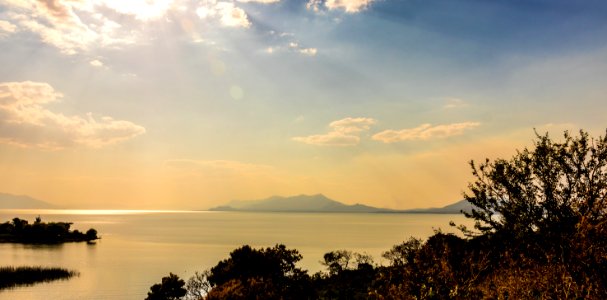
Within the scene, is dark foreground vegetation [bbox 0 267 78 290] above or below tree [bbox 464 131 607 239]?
below

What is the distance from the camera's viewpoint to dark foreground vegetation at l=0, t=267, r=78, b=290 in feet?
308

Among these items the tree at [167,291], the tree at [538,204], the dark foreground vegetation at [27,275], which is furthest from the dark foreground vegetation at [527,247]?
the dark foreground vegetation at [27,275]

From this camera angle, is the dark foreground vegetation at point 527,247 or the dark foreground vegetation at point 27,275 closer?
the dark foreground vegetation at point 527,247

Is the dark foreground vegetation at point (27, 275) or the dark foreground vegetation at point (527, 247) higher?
the dark foreground vegetation at point (527, 247)

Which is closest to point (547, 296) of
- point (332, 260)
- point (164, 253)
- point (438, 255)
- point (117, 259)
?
point (438, 255)

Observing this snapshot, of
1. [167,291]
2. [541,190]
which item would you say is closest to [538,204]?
[541,190]

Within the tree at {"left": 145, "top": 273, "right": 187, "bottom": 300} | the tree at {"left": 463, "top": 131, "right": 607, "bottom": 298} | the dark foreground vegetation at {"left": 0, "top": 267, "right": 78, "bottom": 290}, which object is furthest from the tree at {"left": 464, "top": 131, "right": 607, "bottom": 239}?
the dark foreground vegetation at {"left": 0, "top": 267, "right": 78, "bottom": 290}

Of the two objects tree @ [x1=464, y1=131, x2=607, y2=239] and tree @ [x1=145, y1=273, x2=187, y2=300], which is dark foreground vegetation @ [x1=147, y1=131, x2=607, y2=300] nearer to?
tree @ [x1=464, y1=131, x2=607, y2=239]

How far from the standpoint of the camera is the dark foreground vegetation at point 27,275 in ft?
308

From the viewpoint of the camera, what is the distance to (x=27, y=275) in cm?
9950

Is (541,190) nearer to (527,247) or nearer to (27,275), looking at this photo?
(527,247)

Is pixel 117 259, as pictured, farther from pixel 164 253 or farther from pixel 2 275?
pixel 2 275

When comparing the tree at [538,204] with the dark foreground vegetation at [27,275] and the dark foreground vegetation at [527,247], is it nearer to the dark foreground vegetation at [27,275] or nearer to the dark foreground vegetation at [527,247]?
the dark foreground vegetation at [527,247]

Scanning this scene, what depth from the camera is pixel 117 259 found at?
14375cm
